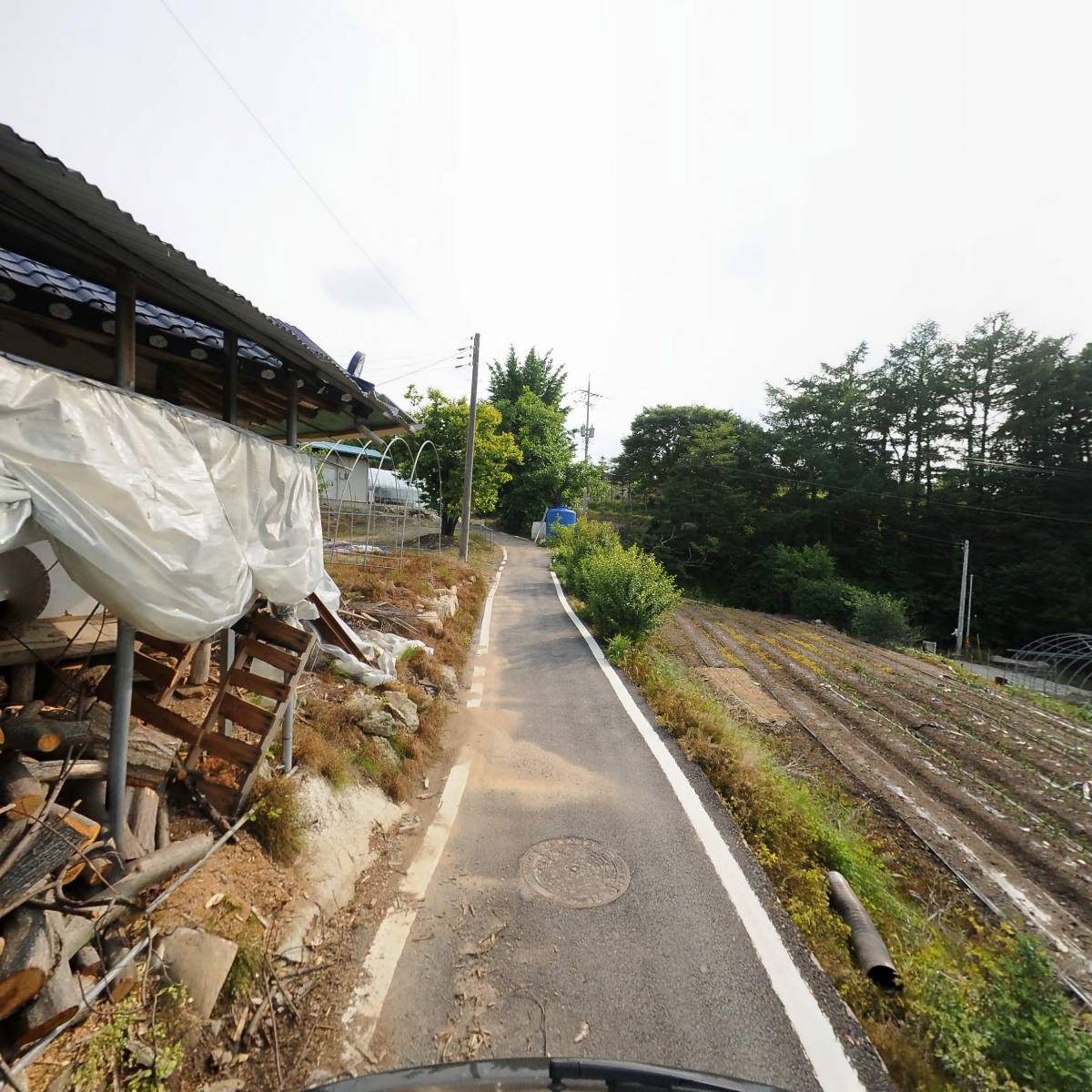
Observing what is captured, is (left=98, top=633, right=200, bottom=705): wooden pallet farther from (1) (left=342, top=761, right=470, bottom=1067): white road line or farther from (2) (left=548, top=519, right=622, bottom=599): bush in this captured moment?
(2) (left=548, top=519, right=622, bottom=599): bush

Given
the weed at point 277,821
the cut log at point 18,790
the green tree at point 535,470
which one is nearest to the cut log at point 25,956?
the cut log at point 18,790

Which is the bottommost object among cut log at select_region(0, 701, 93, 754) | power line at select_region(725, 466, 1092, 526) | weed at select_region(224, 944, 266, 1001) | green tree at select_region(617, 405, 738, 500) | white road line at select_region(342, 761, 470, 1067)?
white road line at select_region(342, 761, 470, 1067)

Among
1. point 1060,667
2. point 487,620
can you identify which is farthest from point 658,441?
point 487,620

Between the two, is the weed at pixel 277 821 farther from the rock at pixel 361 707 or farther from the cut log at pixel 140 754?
the rock at pixel 361 707

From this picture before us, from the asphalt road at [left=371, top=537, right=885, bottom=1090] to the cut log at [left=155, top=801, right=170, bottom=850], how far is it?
5.10 ft

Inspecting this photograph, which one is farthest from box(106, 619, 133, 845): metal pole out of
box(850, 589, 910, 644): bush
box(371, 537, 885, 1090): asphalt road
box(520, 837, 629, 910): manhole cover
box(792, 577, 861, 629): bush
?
box(792, 577, 861, 629): bush

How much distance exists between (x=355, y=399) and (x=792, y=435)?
35415mm

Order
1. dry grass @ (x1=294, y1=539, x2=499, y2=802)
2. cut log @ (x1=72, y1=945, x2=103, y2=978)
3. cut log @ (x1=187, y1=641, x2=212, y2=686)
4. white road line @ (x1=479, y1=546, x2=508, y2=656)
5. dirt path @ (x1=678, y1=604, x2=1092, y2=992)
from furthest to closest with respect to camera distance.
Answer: white road line @ (x1=479, y1=546, x2=508, y2=656) < dirt path @ (x1=678, y1=604, x2=1092, y2=992) < cut log @ (x1=187, y1=641, x2=212, y2=686) < dry grass @ (x1=294, y1=539, x2=499, y2=802) < cut log @ (x1=72, y1=945, x2=103, y2=978)

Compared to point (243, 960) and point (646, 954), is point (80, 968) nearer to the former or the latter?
point (243, 960)

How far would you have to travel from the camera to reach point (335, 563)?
470 inches

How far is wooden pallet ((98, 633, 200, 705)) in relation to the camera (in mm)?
3877

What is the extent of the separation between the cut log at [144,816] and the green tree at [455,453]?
17.6 m

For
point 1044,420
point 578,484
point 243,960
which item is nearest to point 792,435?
point 1044,420

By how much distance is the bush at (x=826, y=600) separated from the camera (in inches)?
1006
